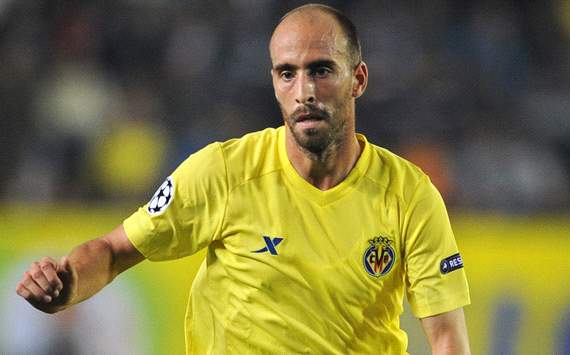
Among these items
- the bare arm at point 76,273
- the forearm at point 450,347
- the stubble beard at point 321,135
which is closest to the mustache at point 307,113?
the stubble beard at point 321,135

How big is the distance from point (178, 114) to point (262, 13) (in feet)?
3.02

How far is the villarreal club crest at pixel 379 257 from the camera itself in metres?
3.29

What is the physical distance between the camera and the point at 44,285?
9.83 feet

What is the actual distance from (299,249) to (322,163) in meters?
0.29

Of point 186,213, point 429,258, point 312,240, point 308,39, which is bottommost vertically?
point 429,258

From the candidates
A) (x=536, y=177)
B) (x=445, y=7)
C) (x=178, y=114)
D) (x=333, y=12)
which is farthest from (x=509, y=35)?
(x=333, y=12)

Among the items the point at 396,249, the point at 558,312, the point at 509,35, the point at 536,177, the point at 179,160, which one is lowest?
the point at 558,312

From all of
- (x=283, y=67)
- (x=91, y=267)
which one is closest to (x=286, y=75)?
(x=283, y=67)

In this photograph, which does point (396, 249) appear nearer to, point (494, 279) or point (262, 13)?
point (494, 279)

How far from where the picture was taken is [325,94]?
10.7 ft

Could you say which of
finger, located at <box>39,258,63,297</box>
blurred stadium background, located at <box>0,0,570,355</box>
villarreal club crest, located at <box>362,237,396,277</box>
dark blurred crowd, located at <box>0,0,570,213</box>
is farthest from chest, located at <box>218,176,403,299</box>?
dark blurred crowd, located at <box>0,0,570,213</box>

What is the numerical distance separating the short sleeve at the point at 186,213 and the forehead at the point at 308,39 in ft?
1.28

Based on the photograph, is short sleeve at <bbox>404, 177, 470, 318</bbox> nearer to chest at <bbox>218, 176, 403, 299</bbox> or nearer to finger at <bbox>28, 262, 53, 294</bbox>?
chest at <bbox>218, 176, 403, 299</bbox>

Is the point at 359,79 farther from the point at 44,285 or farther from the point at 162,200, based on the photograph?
the point at 44,285
